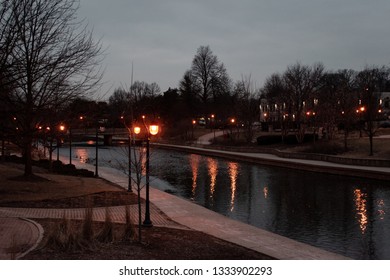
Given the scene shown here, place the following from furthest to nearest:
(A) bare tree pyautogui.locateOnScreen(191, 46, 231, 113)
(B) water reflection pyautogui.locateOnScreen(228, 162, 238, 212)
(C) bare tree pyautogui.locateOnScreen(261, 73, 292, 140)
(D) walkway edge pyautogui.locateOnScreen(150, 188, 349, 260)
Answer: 1. (A) bare tree pyautogui.locateOnScreen(191, 46, 231, 113)
2. (C) bare tree pyautogui.locateOnScreen(261, 73, 292, 140)
3. (B) water reflection pyautogui.locateOnScreen(228, 162, 238, 212)
4. (D) walkway edge pyautogui.locateOnScreen(150, 188, 349, 260)

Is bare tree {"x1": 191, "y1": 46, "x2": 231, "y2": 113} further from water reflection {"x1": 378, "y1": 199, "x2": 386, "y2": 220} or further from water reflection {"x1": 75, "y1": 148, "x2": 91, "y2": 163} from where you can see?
water reflection {"x1": 378, "y1": 199, "x2": 386, "y2": 220}

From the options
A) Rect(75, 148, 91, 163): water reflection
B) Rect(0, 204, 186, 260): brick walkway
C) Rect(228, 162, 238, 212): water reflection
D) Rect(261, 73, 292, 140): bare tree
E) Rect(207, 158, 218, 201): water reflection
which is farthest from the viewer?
Rect(261, 73, 292, 140): bare tree

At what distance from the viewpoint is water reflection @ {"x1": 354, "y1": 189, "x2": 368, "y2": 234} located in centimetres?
1719

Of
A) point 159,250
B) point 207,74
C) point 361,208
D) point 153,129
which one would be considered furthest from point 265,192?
point 207,74

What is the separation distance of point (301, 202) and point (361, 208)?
3.11 metres

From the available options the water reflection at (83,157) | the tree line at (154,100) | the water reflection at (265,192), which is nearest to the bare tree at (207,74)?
the tree line at (154,100)

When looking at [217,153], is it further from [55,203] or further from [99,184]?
[55,203]

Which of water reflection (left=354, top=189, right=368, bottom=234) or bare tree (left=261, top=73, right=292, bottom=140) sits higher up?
bare tree (left=261, top=73, right=292, bottom=140)

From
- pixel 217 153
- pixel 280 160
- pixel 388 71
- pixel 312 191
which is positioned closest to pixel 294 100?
pixel 217 153

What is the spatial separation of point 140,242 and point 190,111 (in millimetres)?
90096

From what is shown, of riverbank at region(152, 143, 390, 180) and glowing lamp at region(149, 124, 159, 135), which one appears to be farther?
riverbank at region(152, 143, 390, 180)

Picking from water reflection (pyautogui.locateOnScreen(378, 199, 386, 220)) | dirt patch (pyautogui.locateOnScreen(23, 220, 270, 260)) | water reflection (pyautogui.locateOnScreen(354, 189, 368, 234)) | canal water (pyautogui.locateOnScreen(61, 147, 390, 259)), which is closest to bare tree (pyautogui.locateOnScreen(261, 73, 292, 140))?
canal water (pyautogui.locateOnScreen(61, 147, 390, 259))

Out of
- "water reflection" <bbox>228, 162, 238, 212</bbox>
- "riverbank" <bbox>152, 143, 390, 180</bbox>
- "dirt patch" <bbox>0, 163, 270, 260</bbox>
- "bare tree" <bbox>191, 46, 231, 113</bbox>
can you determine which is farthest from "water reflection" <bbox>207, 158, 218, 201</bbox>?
"bare tree" <bbox>191, 46, 231, 113</bbox>

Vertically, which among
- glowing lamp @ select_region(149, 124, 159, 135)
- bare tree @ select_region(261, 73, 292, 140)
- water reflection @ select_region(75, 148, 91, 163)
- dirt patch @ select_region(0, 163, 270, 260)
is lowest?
water reflection @ select_region(75, 148, 91, 163)
